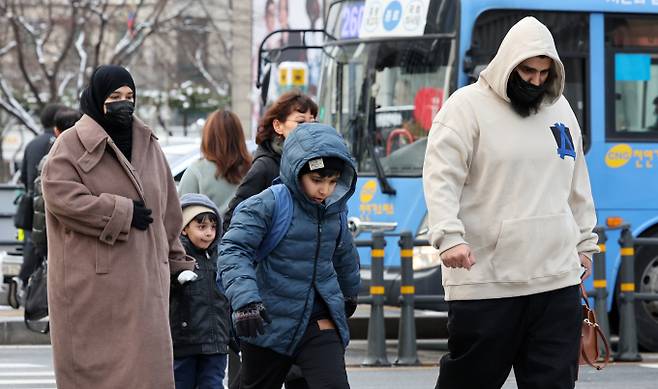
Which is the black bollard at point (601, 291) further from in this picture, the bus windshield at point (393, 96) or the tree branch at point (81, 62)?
the tree branch at point (81, 62)

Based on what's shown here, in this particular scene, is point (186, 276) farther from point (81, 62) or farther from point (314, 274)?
point (81, 62)

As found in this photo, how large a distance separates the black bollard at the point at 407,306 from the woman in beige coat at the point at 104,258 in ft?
17.7

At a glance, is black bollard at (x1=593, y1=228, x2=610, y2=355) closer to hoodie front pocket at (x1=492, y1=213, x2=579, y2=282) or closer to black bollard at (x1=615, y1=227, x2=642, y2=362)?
black bollard at (x1=615, y1=227, x2=642, y2=362)

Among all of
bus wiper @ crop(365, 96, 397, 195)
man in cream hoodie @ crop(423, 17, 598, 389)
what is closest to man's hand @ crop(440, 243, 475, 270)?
man in cream hoodie @ crop(423, 17, 598, 389)

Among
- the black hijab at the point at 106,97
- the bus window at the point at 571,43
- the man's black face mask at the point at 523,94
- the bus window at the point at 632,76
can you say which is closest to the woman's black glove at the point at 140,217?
the black hijab at the point at 106,97

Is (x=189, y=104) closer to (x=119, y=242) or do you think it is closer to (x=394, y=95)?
(x=394, y=95)

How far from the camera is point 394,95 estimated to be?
1265 centimetres

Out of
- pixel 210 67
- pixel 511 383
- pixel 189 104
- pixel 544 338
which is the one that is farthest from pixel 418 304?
pixel 210 67

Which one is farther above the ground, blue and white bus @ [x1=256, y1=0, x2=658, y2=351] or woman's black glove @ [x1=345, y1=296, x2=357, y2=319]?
blue and white bus @ [x1=256, y1=0, x2=658, y2=351]

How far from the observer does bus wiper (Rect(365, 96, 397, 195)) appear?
12438 mm

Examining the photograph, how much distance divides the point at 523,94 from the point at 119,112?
158 cm

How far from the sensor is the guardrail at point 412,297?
11.3m

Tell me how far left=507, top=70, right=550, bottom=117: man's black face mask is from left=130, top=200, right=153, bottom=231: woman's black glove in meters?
1.48

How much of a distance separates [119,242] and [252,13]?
32228 mm
